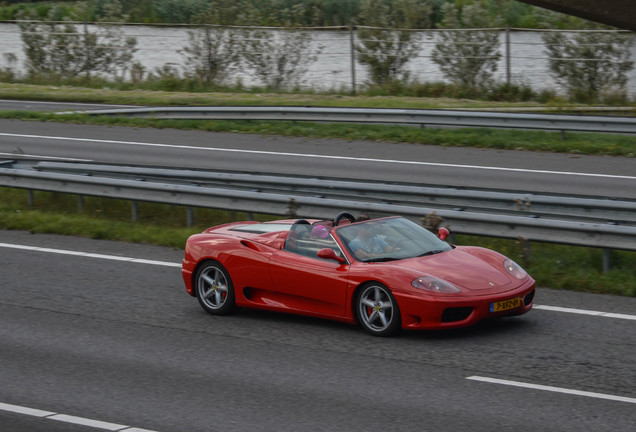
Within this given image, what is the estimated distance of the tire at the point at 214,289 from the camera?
10.1 meters

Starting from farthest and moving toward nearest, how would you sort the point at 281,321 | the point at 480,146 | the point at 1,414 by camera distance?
the point at 480,146 → the point at 281,321 → the point at 1,414

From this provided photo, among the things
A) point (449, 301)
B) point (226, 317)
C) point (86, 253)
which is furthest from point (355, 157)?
point (449, 301)

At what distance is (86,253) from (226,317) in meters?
3.99

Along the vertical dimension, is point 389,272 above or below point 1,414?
above

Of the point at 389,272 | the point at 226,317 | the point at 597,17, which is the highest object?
the point at 597,17

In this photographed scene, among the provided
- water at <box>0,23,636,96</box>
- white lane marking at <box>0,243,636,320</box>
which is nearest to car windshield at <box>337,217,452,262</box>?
white lane marking at <box>0,243,636,320</box>

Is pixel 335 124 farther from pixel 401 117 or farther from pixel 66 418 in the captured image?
pixel 66 418

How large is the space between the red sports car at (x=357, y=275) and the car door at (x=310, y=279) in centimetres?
1

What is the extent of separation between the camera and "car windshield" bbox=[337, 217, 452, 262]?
30.9 feet

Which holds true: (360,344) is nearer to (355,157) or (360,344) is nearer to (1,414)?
(1,414)

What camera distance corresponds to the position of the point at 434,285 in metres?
8.77

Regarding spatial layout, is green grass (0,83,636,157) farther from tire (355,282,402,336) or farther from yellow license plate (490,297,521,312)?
tire (355,282,402,336)

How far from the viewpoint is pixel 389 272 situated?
8.98 metres

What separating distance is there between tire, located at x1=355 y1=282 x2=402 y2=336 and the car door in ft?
0.66
